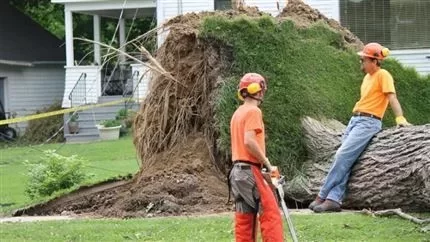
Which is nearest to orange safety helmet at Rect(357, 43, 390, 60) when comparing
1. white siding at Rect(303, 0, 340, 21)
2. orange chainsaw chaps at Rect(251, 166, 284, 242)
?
orange chainsaw chaps at Rect(251, 166, 284, 242)

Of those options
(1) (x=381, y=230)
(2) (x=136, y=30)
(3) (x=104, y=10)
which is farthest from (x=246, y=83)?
(2) (x=136, y=30)

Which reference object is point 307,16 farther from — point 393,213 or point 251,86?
point 251,86

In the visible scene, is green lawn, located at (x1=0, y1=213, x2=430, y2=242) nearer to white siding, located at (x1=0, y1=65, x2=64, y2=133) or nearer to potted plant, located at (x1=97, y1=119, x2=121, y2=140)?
potted plant, located at (x1=97, y1=119, x2=121, y2=140)

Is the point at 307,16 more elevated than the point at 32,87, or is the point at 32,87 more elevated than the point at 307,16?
the point at 307,16

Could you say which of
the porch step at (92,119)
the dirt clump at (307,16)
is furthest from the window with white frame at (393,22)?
the dirt clump at (307,16)

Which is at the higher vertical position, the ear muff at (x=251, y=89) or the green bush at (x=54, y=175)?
the ear muff at (x=251, y=89)

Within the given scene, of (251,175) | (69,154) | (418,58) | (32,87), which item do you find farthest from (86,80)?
(251,175)

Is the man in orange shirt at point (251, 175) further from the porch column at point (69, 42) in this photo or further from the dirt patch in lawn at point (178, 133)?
the porch column at point (69, 42)

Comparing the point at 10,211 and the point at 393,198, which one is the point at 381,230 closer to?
the point at 393,198

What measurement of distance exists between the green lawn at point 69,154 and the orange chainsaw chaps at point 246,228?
5.79 m

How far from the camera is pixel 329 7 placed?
2467cm

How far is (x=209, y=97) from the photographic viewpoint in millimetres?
12219

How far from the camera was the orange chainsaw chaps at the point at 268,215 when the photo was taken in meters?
7.41

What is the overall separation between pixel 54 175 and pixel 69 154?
30.6 ft
